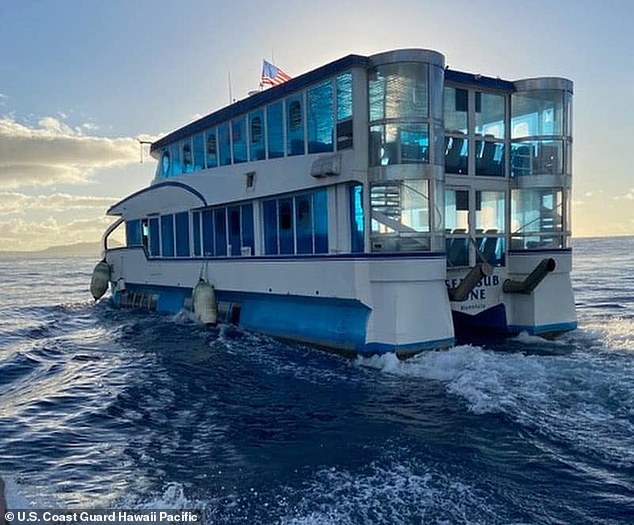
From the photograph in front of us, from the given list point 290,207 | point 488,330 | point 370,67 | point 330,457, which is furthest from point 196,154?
point 330,457

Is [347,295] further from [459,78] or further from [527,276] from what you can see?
[459,78]

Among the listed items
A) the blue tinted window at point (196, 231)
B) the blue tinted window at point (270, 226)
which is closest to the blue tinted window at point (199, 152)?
the blue tinted window at point (196, 231)

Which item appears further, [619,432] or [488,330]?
[488,330]

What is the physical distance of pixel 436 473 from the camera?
5.66m

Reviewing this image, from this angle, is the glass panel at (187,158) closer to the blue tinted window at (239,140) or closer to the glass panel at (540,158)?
the blue tinted window at (239,140)

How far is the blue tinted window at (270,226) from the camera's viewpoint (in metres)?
13.8

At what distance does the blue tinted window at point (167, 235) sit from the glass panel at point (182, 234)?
0.43 meters

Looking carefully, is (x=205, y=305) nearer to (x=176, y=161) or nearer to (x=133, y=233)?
(x=176, y=161)

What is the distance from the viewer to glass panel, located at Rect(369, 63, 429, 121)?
10930 mm

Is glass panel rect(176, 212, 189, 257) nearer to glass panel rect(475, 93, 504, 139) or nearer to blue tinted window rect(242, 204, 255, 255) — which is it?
blue tinted window rect(242, 204, 255, 255)

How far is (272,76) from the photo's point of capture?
16.1 m

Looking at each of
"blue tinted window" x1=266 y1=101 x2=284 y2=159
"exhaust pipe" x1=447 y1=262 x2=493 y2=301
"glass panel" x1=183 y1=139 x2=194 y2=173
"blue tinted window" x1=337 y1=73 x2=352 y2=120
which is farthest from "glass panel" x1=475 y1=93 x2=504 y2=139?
"glass panel" x1=183 y1=139 x2=194 y2=173

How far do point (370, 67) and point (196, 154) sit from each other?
762 cm

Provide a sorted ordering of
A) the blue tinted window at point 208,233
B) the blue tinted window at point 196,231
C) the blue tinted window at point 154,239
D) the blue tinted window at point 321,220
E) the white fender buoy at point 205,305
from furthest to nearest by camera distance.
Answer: the blue tinted window at point 154,239 → the blue tinted window at point 196,231 → the blue tinted window at point 208,233 → the white fender buoy at point 205,305 → the blue tinted window at point 321,220
